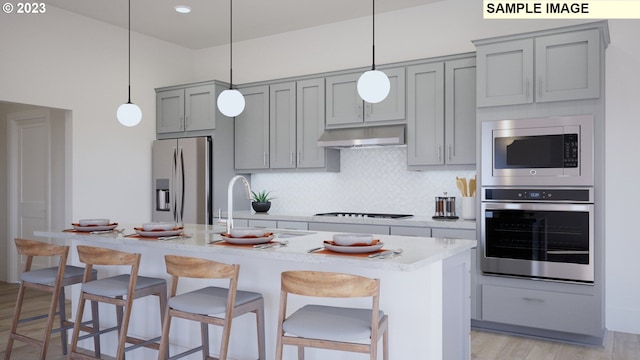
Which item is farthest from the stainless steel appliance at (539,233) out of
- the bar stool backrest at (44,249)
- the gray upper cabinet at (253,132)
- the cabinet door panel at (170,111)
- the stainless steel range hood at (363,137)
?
the cabinet door panel at (170,111)

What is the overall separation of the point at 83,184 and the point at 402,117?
352 cm

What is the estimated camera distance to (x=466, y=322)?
294 cm

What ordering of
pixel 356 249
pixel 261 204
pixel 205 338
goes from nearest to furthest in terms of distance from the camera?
pixel 356 249
pixel 205 338
pixel 261 204

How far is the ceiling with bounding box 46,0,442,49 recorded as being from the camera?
5082 mm

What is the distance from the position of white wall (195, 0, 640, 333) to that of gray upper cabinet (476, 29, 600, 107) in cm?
66

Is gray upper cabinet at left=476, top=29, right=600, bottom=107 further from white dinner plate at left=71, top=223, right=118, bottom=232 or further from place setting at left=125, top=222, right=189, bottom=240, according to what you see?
white dinner plate at left=71, top=223, right=118, bottom=232

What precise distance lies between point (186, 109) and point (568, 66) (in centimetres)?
411

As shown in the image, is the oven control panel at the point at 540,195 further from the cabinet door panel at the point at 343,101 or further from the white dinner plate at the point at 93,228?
the white dinner plate at the point at 93,228

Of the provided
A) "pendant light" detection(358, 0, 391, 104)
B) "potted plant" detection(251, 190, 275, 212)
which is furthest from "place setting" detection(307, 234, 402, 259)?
"potted plant" detection(251, 190, 275, 212)

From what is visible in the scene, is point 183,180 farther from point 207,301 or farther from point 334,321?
point 334,321

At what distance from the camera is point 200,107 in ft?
19.4

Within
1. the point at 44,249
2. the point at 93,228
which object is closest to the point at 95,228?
the point at 93,228

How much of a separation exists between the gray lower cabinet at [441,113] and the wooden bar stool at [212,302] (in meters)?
2.53

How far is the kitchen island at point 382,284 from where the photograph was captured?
2.43m
